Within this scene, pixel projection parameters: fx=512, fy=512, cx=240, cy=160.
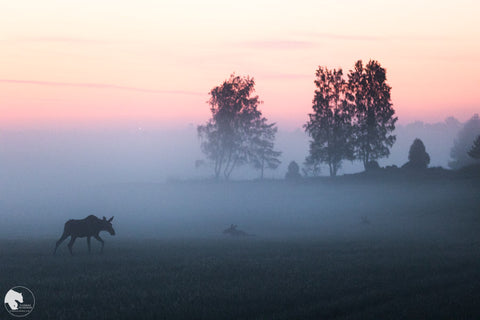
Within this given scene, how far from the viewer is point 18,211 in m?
81.0

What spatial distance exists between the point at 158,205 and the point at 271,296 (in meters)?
69.3

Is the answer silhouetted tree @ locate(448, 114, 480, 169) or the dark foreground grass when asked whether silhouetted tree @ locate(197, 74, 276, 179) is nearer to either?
silhouetted tree @ locate(448, 114, 480, 169)

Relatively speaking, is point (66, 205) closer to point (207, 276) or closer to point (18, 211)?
point (18, 211)

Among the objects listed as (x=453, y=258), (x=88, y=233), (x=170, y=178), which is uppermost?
(x=170, y=178)

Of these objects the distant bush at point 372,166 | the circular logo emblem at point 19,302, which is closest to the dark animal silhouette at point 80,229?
the circular logo emblem at point 19,302

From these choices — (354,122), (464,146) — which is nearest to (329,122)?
(354,122)

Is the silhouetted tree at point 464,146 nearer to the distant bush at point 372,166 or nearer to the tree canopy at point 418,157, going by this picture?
the tree canopy at point 418,157

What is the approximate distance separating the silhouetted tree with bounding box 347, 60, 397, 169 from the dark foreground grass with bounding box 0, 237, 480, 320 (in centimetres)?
5672

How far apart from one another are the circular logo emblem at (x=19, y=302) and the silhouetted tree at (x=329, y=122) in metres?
71.0

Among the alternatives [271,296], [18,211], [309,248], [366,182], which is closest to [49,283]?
[271,296]

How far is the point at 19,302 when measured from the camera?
13266 millimetres

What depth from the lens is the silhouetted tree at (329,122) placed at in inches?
3248

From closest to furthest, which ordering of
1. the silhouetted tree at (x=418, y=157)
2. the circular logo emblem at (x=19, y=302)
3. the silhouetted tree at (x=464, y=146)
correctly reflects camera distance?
the circular logo emblem at (x=19, y=302), the silhouetted tree at (x=418, y=157), the silhouetted tree at (x=464, y=146)

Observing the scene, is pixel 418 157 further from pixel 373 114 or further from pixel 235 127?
pixel 235 127
